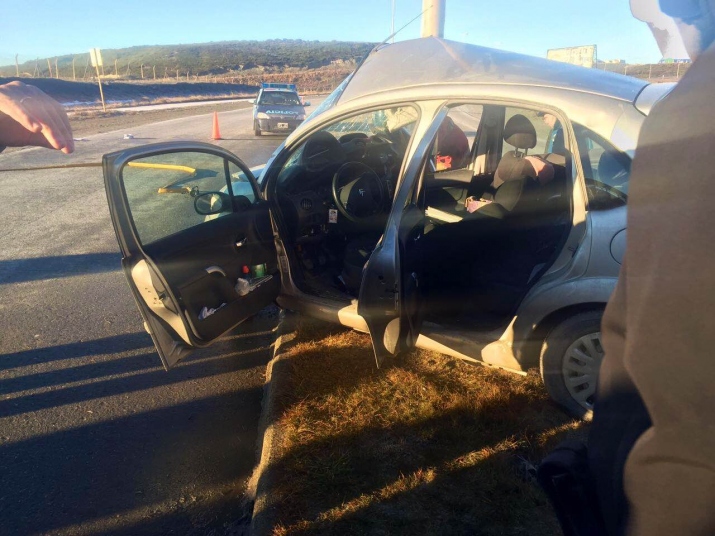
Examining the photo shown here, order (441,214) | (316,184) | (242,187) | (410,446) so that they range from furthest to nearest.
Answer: (441,214) → (316,184) → (242,187) → (410,446)

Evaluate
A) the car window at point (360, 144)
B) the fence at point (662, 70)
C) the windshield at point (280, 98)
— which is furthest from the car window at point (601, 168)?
the windshield at point (280, 98)

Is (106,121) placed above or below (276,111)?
below

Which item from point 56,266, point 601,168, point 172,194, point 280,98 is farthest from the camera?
point 280,98

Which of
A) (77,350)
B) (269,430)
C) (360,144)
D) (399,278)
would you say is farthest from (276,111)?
(269,430)

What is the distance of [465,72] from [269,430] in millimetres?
2358

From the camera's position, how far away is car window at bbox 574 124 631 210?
2.78 m

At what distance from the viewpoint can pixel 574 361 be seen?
122 inches

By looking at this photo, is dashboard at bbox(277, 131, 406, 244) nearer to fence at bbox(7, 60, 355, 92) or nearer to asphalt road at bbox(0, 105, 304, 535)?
asphalt road at bbox(0, 105, 304, 535)

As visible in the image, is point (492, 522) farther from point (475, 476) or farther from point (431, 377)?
point (431, 377)

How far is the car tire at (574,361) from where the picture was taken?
9.77 ft

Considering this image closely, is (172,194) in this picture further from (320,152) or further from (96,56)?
(96,56)

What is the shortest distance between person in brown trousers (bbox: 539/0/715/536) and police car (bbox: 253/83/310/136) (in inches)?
676

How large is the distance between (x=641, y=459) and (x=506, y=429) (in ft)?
7.60

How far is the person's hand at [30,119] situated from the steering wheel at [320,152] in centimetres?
232
